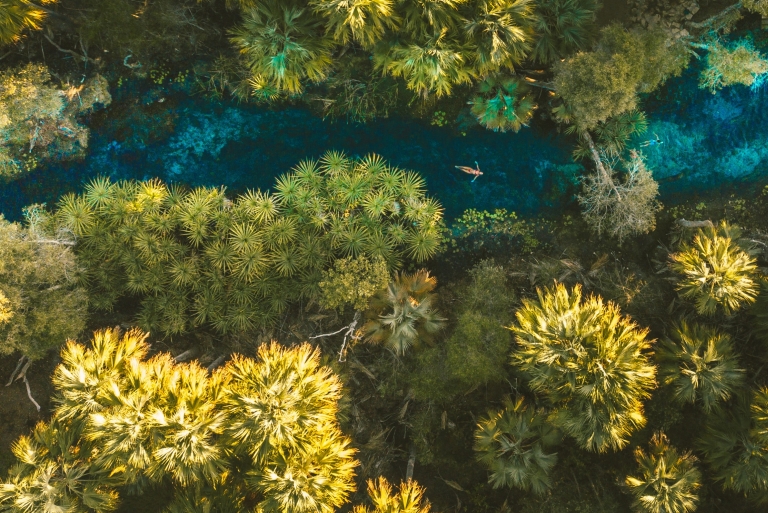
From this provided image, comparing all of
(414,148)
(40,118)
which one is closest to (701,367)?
(414,148)

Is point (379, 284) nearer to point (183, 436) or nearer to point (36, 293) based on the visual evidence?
point (183, 436)

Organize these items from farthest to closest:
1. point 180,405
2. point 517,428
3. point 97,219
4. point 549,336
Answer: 1. point 97,219
2. point 517,428
3. point 549,336
4. point 180,405

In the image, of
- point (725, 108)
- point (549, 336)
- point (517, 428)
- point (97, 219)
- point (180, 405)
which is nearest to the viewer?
point (180, 405)

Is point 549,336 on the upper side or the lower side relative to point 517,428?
upper

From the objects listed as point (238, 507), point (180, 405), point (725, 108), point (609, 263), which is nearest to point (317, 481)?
point (238, 507)

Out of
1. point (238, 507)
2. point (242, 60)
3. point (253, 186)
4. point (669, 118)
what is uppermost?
point (669, 118)

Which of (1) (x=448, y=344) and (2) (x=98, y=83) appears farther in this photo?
(2) (x=98, y=83)

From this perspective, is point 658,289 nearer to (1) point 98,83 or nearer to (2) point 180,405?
(2) point 180,405

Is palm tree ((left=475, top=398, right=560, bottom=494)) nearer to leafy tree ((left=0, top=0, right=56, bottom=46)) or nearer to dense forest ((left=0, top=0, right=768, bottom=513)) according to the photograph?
dense forest ((left=0, top=0, right=768, bottom=513))
